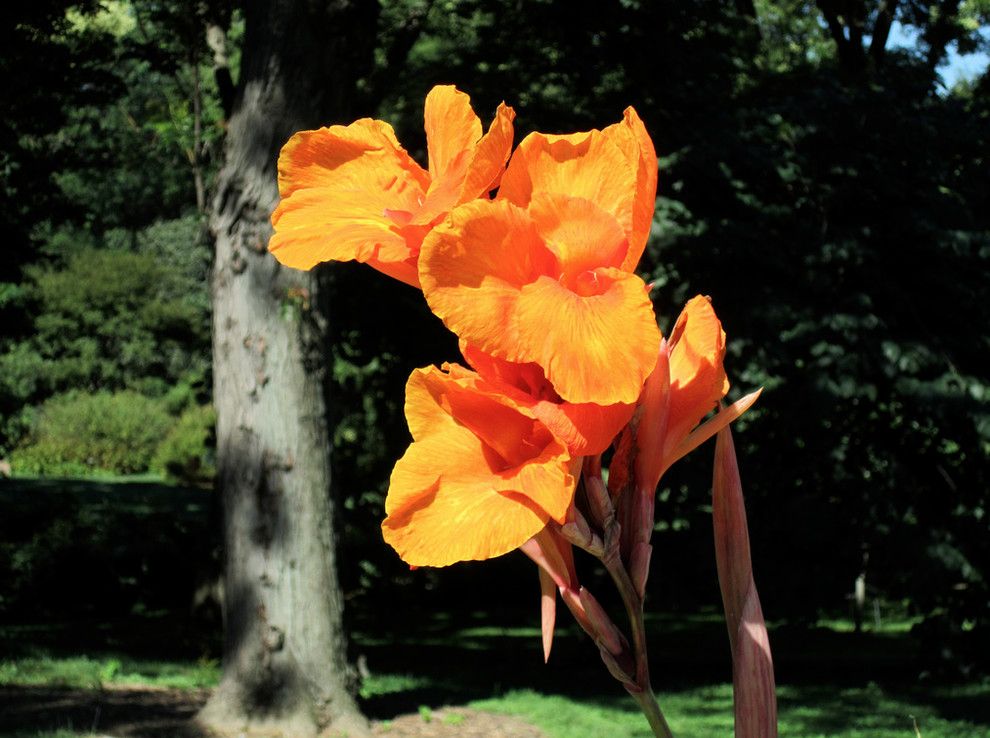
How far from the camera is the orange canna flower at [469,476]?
834mm

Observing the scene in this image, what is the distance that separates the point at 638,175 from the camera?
0.93m

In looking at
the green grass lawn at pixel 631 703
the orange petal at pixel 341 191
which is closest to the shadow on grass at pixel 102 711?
the green grass lawn at pixel 631 703

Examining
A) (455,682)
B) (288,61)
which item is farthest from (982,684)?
(288,61)

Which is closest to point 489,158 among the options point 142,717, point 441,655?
point 142,717

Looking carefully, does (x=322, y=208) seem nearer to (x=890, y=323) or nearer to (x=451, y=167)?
(x=451, y=167)

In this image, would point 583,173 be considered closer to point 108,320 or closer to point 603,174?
point 603,174

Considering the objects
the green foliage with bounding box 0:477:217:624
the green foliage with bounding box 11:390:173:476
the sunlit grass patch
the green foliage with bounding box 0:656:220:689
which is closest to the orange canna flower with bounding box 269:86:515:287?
the sunlit grass patch

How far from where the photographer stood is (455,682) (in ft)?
28.3

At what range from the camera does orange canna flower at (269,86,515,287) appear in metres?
0.99

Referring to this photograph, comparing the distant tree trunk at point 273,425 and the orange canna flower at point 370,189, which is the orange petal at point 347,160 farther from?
the distant tree trunk at point 273,425

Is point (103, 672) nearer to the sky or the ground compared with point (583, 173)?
nearer to the ground

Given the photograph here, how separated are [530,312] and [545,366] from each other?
0.15ft

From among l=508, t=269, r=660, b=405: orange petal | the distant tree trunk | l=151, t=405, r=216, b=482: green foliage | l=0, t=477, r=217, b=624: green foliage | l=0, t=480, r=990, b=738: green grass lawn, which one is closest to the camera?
l=508, t=269, r=660, b=405: orange petal

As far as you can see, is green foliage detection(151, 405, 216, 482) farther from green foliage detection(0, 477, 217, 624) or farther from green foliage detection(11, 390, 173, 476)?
green foliage detection(0, 477, 217, 624)
